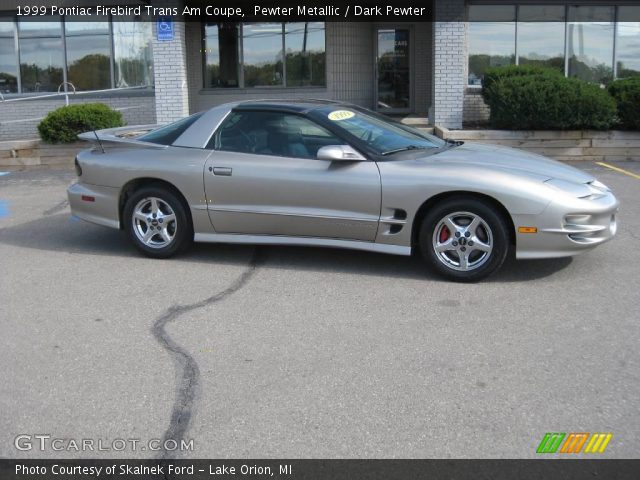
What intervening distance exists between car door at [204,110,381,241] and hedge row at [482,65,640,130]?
7818 millimetres

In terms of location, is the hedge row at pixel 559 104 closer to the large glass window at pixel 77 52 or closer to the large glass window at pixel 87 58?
the large glass window at pixel 77 52

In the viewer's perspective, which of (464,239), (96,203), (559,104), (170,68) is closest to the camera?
(464,239)

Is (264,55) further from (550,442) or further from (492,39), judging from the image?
(550,442)

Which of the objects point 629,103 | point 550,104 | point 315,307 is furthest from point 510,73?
point 315,307

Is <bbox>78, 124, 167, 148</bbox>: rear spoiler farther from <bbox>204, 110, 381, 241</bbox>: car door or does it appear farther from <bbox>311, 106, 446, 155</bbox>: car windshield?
<bbox>311, 106, 446, 155</bbox>: car windshield

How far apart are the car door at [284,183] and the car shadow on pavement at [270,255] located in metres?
0.36

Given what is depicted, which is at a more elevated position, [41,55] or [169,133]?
[41,55]

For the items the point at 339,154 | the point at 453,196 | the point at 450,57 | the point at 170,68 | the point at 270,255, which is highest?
the point at 450,57

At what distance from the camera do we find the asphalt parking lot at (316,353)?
11.8ft

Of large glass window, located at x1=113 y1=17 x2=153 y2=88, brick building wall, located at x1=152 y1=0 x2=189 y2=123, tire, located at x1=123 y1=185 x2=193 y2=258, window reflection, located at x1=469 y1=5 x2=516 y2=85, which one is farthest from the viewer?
large glass window, located at x1=113 y1=17 x2=153 y2=88

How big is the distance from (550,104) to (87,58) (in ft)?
35.2

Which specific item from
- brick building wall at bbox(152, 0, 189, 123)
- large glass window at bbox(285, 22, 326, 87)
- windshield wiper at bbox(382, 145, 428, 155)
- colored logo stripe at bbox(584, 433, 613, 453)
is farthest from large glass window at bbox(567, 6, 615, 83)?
colored logo stripe at bbox(584, 433, 613, 453)

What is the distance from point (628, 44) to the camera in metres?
16.2

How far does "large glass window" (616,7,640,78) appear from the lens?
52.5ft
